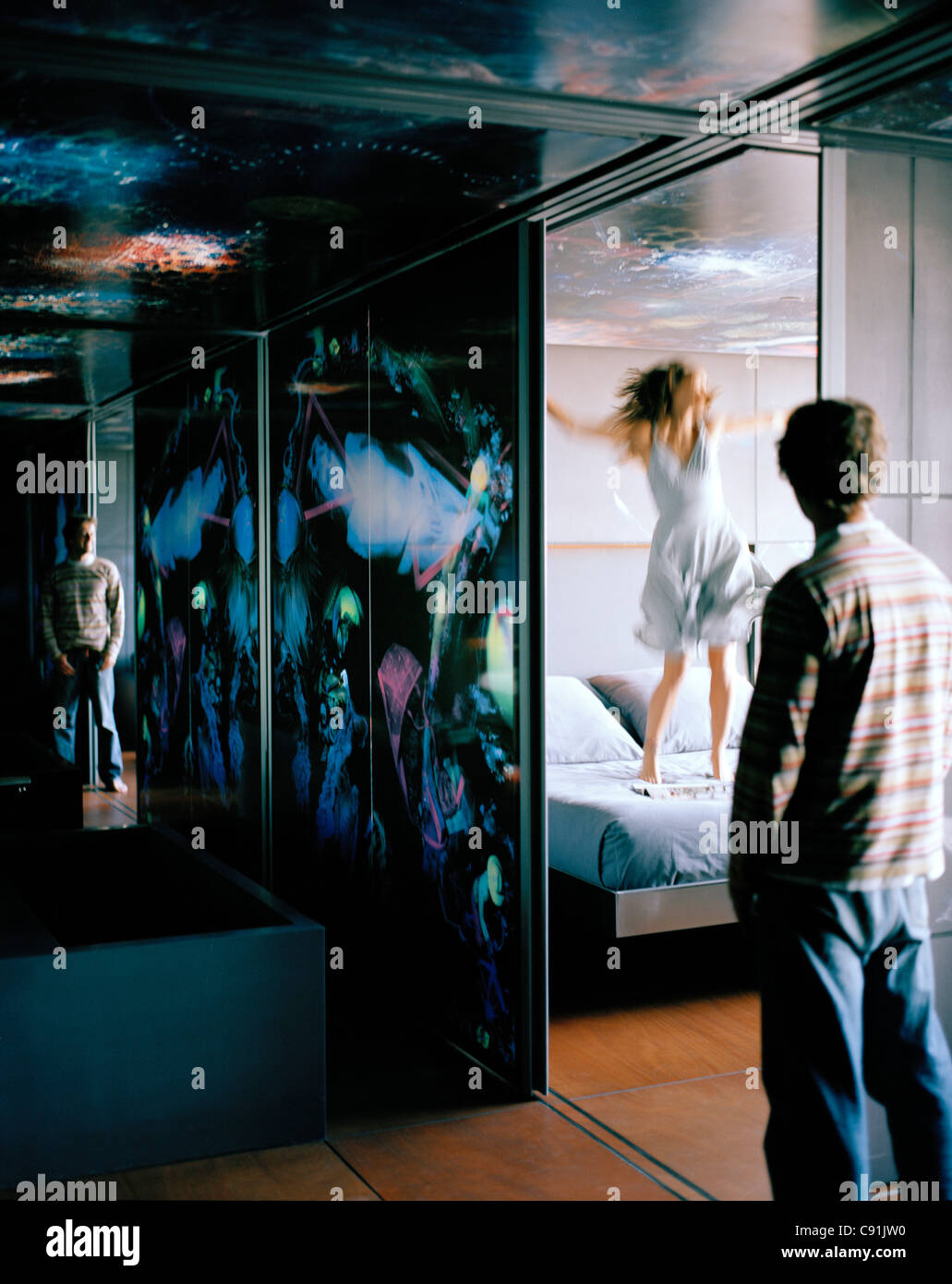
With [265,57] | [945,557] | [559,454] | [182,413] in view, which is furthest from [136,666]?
[945,557]

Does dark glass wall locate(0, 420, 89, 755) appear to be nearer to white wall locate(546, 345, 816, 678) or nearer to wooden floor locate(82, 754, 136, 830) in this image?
wooden floor locate(82, 754, 136, 830)

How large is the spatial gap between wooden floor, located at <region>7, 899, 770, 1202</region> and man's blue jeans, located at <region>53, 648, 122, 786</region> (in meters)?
5.06

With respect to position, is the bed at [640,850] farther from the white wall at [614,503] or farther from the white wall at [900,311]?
the white wall at [900,311]

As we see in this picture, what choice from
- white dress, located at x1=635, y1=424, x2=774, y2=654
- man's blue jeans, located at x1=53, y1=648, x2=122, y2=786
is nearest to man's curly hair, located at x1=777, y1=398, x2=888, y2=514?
white dress, located at x1=635, y1=424, x2=774, y2=654

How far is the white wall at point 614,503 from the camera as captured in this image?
22.0ft

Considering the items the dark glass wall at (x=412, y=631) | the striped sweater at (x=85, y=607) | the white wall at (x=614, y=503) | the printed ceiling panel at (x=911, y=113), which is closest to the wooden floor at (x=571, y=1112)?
the dark glass wall at (x=412, y=631)

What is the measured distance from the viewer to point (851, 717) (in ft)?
7.68

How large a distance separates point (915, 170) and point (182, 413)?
203 inches

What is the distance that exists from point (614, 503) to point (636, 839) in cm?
270

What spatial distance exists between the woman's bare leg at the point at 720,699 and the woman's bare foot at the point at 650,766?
238mm

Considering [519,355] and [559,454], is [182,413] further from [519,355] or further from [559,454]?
[519,355]

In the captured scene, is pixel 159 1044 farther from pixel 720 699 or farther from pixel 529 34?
pixel 720 699

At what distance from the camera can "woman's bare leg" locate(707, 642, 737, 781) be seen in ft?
17.7
